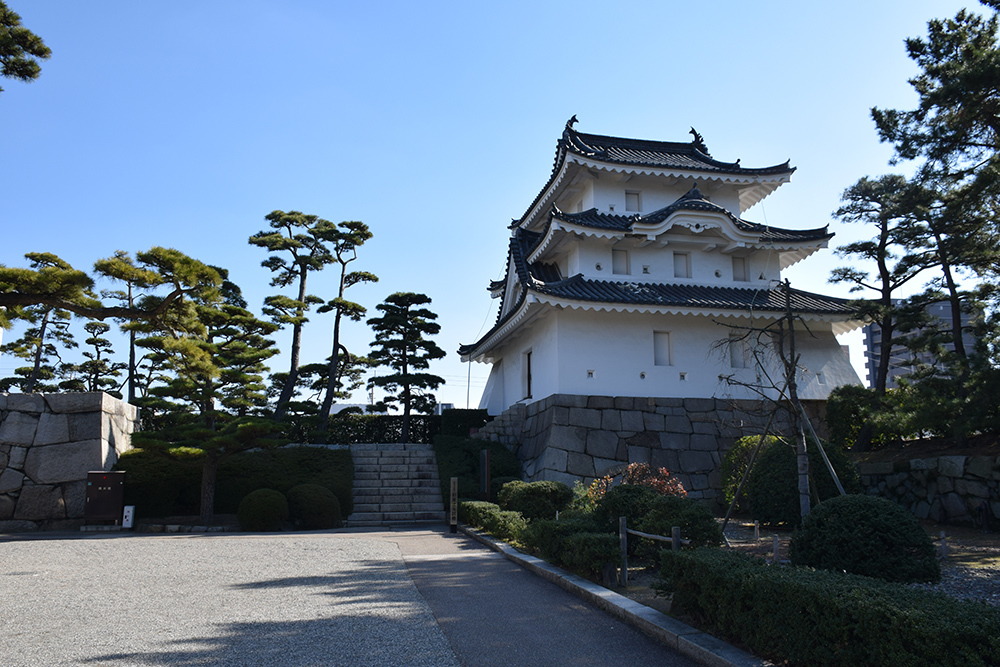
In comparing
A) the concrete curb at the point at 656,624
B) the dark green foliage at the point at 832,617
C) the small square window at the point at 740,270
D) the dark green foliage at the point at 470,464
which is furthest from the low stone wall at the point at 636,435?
the dark green foliage at the point at 832,617

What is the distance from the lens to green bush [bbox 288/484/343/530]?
601 inches

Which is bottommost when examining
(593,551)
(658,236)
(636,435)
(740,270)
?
(593,551)

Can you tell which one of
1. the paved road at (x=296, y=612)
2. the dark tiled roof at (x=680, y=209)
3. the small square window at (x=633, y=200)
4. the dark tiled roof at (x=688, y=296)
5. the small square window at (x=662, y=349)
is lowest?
the paved road at (x=296, y=612)

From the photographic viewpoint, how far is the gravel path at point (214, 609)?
5.34 m

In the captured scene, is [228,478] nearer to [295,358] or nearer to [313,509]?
[313,509]

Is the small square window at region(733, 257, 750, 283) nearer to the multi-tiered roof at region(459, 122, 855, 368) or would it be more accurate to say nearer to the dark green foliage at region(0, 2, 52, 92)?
the multi-tiered roof at region(459, 122, 855, 368)

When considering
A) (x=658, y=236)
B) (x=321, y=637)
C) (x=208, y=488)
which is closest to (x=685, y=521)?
(x=321, y=637)

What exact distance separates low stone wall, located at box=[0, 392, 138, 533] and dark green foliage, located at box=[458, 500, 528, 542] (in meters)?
9.48

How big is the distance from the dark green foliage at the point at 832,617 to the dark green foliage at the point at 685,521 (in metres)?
1.87

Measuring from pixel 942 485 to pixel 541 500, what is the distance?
8052mm

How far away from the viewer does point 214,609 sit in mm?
6859

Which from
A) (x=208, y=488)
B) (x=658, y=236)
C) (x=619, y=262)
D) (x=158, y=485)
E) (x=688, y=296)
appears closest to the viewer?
(x=208, y=488)

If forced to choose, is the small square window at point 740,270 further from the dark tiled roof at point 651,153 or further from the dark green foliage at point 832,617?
the dark green foliage at point 832,617

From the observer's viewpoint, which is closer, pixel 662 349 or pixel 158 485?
pixel 158 485
